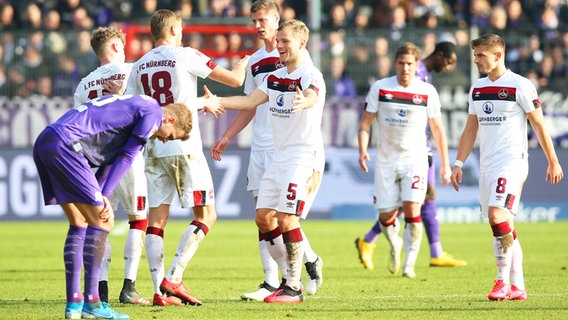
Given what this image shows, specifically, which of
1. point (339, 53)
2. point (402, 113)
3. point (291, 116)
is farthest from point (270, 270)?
point (339, 53)

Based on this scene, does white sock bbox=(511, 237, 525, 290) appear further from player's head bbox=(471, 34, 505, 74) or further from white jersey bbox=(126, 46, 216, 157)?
white jersey bbox=(126, 46, 216, 157)

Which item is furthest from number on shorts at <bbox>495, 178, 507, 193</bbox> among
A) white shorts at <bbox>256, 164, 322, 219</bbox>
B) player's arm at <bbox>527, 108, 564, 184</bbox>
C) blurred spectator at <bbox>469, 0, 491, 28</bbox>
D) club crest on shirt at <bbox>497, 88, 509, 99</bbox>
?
blurred spectator at <bbox>469, 0, 491, 28</bbox>

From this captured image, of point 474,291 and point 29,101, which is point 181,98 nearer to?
point 474,291

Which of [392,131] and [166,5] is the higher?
[166,5]

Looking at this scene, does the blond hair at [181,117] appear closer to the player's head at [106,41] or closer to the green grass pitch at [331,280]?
the green grass pitch at [331,280]

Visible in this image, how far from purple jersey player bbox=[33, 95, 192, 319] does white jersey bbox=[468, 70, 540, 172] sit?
2994 mm

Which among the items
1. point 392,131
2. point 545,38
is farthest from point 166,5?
point 392,131

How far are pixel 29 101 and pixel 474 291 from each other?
11.7 m

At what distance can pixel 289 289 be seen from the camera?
9320 millimetres

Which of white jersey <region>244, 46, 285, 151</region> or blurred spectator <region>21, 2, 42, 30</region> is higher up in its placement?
blurred spectator <region>21, 2, 42, 30</region>

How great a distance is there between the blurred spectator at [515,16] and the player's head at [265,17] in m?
13.8

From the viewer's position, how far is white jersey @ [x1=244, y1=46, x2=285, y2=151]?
33.4 feet

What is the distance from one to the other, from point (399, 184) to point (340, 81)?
8.90 m

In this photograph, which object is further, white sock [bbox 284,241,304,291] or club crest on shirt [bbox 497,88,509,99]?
club crest on shirt [bbox 497,88,509,99]
